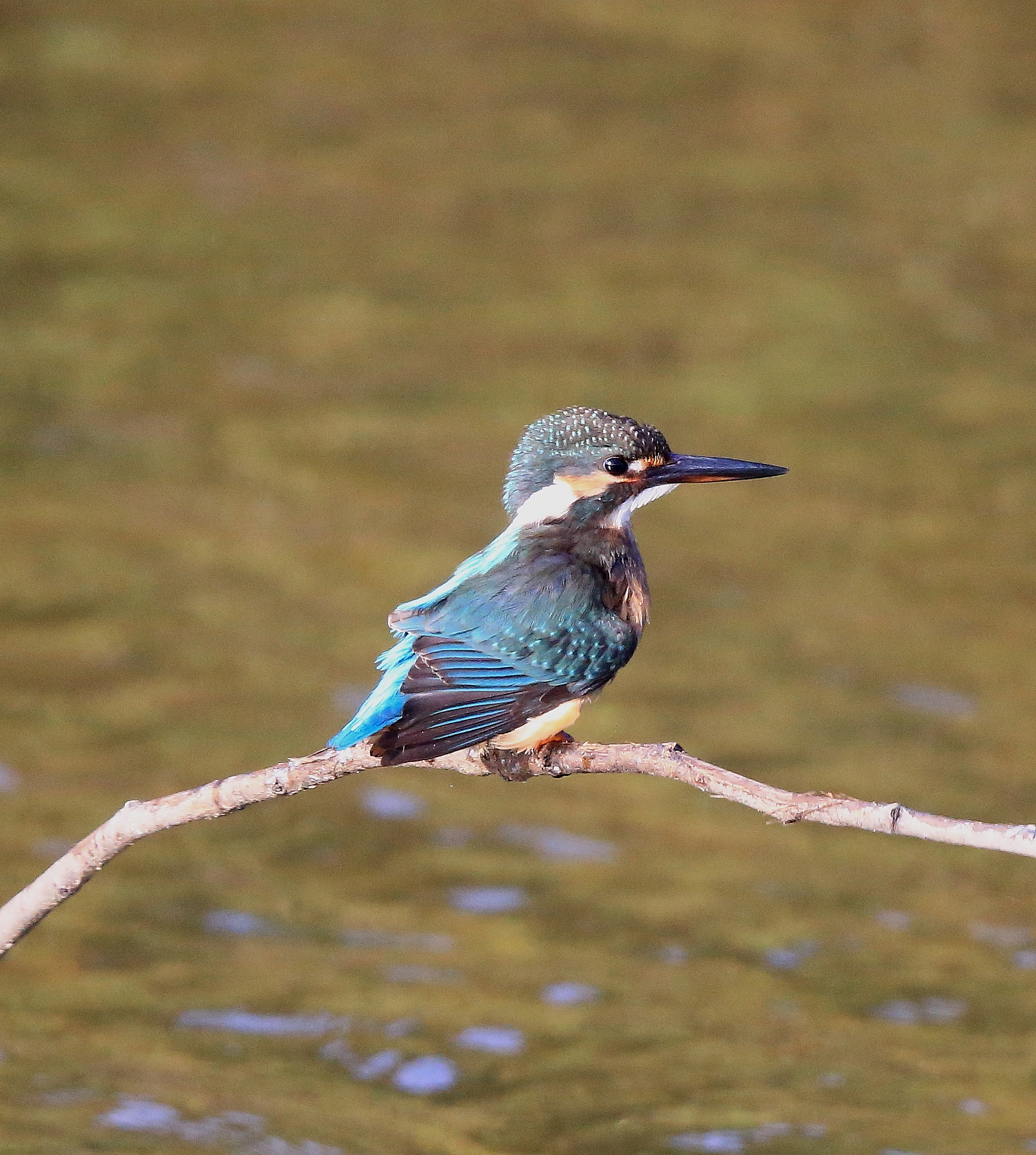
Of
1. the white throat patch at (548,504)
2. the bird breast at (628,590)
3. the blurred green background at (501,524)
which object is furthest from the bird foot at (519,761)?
the blurred green background at (501,524)

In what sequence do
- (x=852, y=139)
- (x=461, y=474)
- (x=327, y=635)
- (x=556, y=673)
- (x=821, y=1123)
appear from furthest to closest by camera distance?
(x=852, y=139)
(x=461, y=474)
(x=327, y=635)
(x=821, y=1123)
(x=556, y=673)

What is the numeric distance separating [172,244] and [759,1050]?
5569mm

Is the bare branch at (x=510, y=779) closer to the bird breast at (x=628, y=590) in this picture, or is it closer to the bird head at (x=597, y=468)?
the bird breast at (x=628, y=590)

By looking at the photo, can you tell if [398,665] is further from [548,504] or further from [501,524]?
[501,524]

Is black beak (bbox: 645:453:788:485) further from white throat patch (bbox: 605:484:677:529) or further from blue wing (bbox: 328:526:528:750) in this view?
blue wing (bbox: 328:526:528:750)

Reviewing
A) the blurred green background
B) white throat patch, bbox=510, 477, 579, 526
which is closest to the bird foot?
white throat patch, bbox=510, 477, 579, 526

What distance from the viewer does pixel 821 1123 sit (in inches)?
184

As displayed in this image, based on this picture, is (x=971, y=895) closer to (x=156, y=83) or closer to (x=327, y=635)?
(x=327, y=635)

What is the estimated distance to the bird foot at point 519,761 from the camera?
3.34 meters

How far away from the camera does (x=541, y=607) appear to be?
11.6ft

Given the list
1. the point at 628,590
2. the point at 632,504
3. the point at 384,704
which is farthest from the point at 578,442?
the point at 384,704

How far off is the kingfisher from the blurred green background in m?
1.53

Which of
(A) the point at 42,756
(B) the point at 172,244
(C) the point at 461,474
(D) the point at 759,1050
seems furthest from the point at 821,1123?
(B) the point at 172,244

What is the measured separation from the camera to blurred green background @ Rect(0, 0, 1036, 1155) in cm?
497
